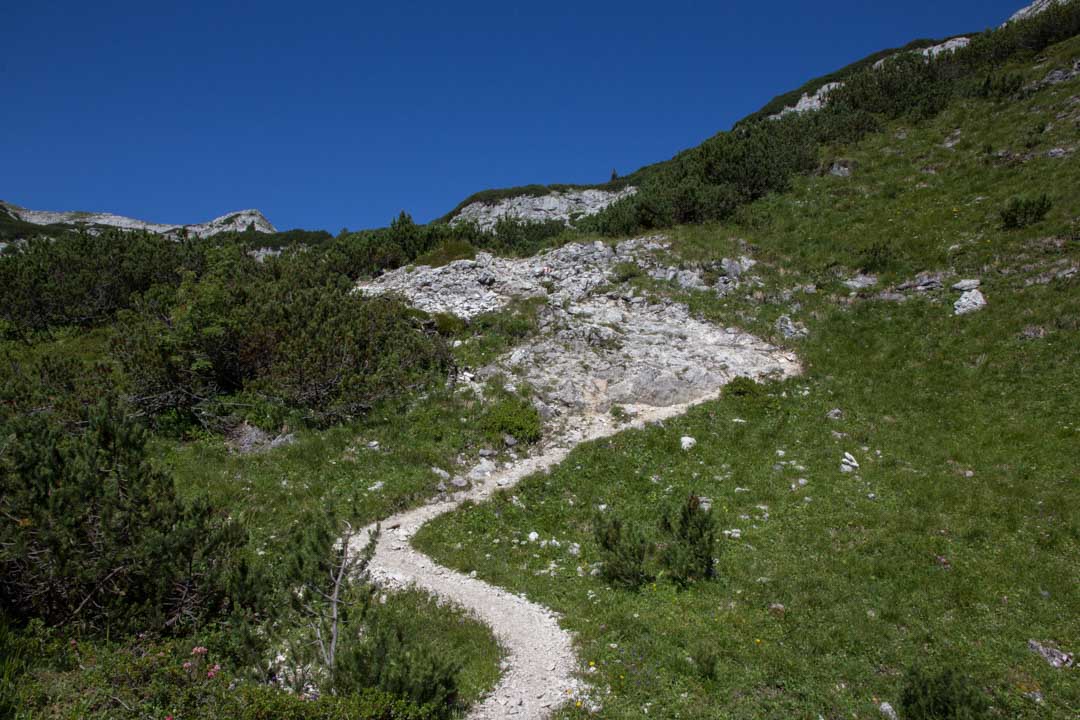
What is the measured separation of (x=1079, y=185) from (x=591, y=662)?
25.8 meters

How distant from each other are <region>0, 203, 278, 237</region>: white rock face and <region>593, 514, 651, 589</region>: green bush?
71.4m

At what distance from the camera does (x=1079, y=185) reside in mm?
20875

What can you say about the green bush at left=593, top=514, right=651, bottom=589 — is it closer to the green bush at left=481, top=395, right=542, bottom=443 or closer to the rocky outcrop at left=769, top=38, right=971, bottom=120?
the green bush at left=481, top=395, right=542, bottom=443

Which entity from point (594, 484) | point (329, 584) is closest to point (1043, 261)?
point (594, 484)

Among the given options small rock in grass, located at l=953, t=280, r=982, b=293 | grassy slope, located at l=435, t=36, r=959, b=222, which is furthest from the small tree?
grassy slope, located at l=435, t=36, r=959, b=222

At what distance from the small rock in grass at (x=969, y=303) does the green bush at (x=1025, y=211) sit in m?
4.29

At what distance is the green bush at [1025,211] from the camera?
20438 millimetres

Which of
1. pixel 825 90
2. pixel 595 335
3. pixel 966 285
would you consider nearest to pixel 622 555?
pixel 595 335

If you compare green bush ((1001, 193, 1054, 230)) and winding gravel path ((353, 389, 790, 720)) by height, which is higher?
green bush ((1001, 193, 1054, 230))

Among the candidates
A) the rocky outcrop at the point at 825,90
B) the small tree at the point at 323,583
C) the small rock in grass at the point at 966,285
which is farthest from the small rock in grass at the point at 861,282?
the rocky outcrop at the point at 825,90

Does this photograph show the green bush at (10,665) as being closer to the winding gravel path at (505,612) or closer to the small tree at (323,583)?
the small tree at (323,583)

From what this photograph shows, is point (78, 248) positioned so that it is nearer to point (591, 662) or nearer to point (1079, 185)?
point (591, 662)

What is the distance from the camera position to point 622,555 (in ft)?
34.2

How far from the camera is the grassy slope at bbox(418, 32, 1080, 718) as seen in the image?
799 centimetres
